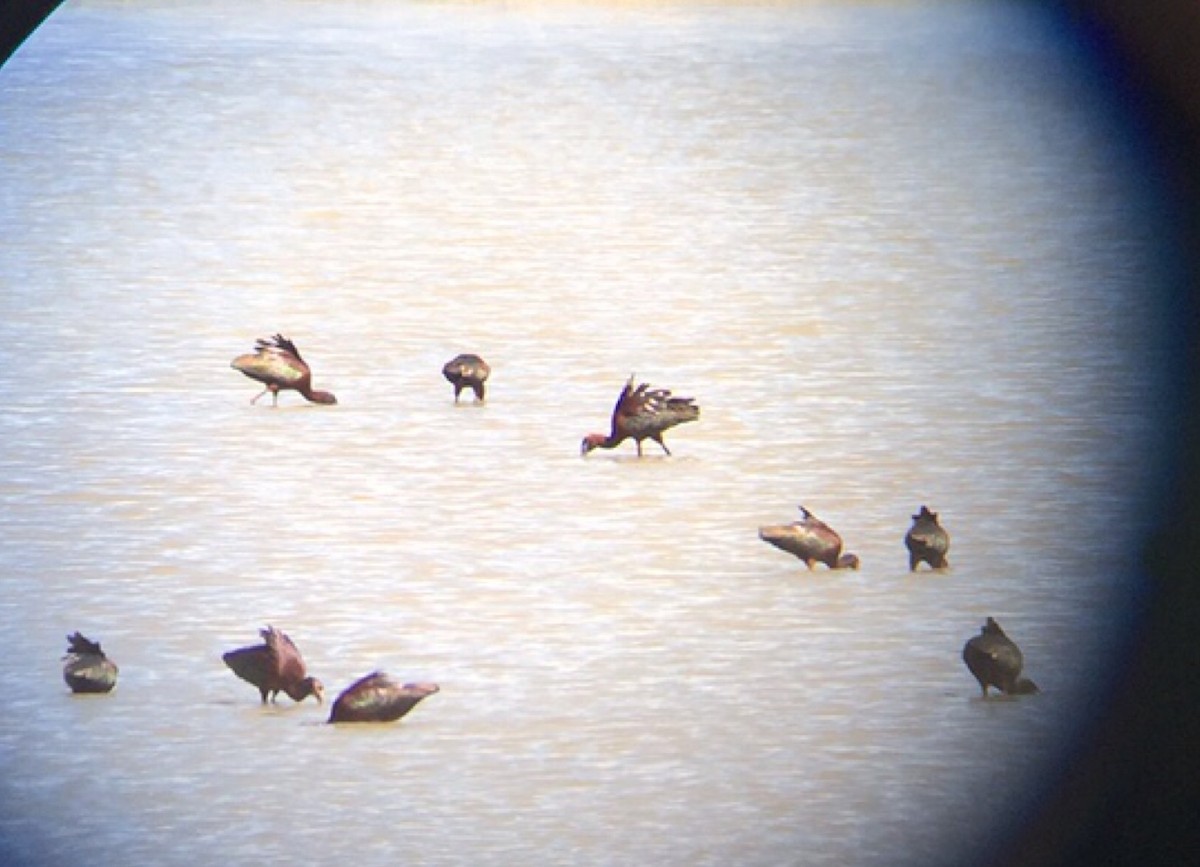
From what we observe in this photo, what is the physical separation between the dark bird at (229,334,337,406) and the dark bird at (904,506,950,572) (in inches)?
26.8

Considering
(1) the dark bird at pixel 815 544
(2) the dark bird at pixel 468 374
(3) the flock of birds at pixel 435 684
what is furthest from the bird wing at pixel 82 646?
(1) the dark bird at pixel 815 544

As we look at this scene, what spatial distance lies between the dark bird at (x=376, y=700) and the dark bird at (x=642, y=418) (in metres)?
0.43

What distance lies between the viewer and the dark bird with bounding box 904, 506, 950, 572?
6.75 feet

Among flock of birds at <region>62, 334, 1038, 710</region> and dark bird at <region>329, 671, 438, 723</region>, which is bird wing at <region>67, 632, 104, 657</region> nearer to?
flock of birds at <region>62, 334, 1038, 710</region>

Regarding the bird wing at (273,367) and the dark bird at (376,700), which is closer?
the dark bird at (376,700)

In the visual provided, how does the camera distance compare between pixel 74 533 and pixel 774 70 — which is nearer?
Result: pixel 74 533

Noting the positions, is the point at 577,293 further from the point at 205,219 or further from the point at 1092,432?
the point at 1092,432

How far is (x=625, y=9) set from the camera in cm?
324

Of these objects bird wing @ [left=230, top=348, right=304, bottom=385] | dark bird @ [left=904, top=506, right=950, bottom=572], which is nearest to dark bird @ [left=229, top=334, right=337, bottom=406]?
bird wing @ [left=230, top=348, right=304, bottom=385]

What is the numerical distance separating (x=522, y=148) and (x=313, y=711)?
1037 mm

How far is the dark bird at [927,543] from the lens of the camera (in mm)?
2059

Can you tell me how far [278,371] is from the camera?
2.32 m

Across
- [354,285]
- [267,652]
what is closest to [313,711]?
[267,652]

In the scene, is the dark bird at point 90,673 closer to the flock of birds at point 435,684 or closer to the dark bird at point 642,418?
the flock of birds at point 435,684
